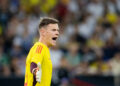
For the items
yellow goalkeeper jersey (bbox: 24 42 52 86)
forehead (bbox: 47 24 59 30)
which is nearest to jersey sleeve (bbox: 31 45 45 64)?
yellow goalkeeper jersey (bbox: 24 42 52 86)

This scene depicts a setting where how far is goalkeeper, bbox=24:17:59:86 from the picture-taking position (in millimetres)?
6055

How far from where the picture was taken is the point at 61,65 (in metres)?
11.7

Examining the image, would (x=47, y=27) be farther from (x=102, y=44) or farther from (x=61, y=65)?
(x=102, y=44)

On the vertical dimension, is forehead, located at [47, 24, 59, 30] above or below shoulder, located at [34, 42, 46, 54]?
above

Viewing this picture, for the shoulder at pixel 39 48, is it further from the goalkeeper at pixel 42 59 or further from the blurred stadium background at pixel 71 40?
the blurred stadium background at pixel 71 40

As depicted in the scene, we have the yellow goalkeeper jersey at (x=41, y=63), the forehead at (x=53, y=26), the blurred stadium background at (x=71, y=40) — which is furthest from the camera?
the blurred stadium background at (x=71, y=40)

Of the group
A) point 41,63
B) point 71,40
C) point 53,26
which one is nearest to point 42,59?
point 41,63

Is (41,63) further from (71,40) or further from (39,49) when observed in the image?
(71,40)

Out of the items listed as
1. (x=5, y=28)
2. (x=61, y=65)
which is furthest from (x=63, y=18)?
(x=61, y=65)

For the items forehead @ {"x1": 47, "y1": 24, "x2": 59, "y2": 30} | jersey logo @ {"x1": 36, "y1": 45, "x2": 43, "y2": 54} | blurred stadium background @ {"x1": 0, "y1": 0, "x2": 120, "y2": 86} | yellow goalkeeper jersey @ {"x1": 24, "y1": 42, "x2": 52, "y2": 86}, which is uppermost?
blurred stadium background @ {"x1": 0, "y1": 0, "x2": 120, "y2": 86}

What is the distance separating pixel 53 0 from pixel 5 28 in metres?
2.39

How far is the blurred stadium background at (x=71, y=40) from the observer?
11828 millimetres

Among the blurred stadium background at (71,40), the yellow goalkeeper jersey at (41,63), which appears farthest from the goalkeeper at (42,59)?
the blurred stadium background at (71,40)

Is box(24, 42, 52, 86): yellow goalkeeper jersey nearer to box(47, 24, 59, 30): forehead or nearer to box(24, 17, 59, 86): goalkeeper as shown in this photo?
box(24, 17, 59, 86): goalkeeper
